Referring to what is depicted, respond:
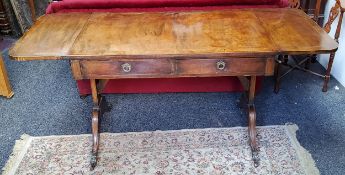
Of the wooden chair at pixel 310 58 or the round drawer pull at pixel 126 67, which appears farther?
the wooden chair at pixel 310 58

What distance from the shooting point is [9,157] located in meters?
2.03

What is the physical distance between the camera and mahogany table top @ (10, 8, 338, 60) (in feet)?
5.09

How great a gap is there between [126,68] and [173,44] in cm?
24

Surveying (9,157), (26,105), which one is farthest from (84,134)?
(26,105)

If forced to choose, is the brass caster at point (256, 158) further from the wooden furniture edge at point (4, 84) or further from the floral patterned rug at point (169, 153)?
the wooden furniture edge at point (4, 84)

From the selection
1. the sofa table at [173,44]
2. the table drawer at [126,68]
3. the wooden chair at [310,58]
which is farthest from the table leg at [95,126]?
the wooden chair at [310,58]

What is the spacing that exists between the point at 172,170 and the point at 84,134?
64 cm

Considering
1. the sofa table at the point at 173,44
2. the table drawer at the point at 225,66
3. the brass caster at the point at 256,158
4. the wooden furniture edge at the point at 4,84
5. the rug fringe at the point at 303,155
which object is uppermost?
the sofa table at the point at 173,44

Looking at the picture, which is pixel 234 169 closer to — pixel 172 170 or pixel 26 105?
pixel 172 170

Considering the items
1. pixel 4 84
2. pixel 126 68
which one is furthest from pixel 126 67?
pixel 4 84

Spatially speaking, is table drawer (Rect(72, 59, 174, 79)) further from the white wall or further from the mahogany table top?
the white wall

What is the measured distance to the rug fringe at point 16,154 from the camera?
76.5 inches

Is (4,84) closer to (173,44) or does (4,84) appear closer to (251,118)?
(173,44)

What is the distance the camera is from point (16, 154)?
205 cm
